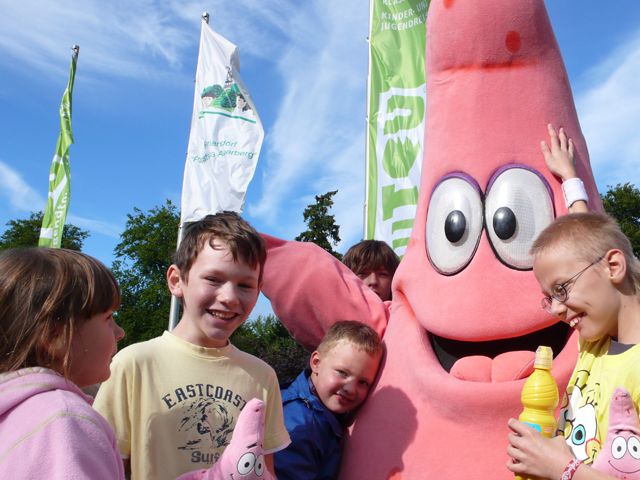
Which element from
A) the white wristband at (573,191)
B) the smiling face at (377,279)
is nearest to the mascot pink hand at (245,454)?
the white wristband at (573,191)

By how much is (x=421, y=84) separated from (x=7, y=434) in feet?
22.7

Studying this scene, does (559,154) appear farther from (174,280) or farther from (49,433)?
(49,433)

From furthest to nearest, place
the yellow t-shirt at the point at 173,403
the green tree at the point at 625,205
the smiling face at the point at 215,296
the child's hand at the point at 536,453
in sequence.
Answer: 1. the green tree at the point at 625,205
2. the smiling face at the point at 215,296
3. the yellow t-shirt at the point at 173,403
4. the child's hand at the point at 536,453

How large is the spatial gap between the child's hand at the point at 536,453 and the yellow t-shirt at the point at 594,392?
68mm

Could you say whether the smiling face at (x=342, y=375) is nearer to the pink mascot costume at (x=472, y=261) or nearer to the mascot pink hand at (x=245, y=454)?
the pink mascot costume at (x=472, y=261)

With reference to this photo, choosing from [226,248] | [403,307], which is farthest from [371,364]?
[226,248]

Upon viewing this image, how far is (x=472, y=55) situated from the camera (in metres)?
2.64

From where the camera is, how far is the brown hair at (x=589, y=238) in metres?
1.59

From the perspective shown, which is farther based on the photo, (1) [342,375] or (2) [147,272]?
(2) [147,272]

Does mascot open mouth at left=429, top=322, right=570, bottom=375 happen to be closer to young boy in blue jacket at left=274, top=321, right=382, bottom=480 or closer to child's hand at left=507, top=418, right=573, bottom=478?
young boy in blue jacket at left=274, top=321, right=382, bottom=480

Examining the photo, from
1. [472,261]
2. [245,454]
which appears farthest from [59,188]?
[245,454]

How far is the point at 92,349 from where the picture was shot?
4.36ft

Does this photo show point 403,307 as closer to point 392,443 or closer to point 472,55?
point 392,443

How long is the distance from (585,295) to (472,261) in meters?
0.86
